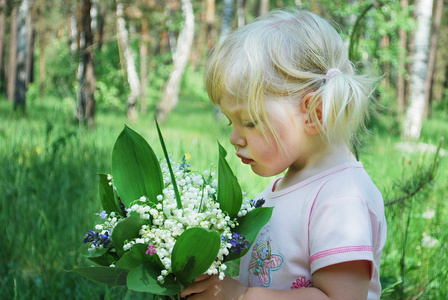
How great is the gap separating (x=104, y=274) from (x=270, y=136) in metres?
0.53

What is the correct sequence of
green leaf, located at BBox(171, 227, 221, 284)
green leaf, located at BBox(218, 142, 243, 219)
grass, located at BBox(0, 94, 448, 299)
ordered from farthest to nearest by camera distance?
grass, located at BBox(0, 94, 448, 299)
green leaf, located at BBox(218, 142, 243, 219)
green leaf, located at BBox(171, 227, 221, 284)

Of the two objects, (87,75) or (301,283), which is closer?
(301,283)

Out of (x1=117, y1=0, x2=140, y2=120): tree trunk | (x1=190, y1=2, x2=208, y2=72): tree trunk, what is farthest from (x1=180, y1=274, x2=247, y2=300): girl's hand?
(x1=190, y1=2, x2=208, y2=72): tree trunk

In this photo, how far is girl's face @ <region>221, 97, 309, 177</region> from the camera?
49.8 inches

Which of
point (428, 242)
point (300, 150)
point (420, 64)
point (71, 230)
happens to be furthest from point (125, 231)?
point (420, 64)

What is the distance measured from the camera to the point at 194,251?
1005mm

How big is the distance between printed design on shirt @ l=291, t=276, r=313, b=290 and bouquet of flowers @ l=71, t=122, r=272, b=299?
203 mm

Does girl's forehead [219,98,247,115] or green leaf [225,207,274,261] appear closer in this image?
green leaf [225,207,274,261]

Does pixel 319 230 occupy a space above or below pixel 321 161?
below

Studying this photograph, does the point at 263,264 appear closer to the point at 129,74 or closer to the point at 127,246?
the point at 127,246

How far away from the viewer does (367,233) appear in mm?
1152

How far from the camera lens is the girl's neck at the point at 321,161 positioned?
133 centimetres

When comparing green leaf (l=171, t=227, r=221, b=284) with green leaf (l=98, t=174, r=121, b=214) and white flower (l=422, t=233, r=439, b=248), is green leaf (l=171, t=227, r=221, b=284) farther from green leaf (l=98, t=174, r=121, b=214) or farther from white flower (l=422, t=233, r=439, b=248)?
white flower (l=422, t=233, r=439, b=248)

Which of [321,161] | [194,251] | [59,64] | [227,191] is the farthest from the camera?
[59,64]
